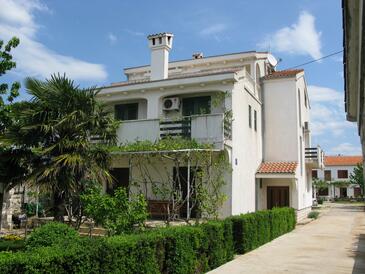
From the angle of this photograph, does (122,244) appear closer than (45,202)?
Yes

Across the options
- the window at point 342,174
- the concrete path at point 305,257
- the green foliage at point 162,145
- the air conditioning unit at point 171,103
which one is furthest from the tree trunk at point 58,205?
the window at point 342,174

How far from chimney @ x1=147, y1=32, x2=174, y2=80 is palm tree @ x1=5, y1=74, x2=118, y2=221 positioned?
8298mm

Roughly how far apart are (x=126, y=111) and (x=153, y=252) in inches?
563

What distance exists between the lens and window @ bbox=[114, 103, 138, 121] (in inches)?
825

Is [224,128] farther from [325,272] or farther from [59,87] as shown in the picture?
[325,272]

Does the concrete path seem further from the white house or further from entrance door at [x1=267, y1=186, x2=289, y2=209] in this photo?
entrance door at [x1=267, y1=186, x2=289, y2=209]

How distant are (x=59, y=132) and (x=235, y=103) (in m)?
8.30

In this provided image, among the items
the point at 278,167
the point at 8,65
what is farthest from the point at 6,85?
the point at 278,167

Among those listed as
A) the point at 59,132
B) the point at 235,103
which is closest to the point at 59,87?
the point at 59,132

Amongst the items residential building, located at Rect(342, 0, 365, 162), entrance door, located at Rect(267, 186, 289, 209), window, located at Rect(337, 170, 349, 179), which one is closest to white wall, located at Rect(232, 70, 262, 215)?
entrance door, located at Rect(267, 186, 289, 209)

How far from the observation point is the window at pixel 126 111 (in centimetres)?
2095

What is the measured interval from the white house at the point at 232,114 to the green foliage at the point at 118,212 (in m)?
7.01

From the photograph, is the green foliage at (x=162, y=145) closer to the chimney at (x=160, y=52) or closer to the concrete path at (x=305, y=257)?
the concrete path at (x=305, y=257)

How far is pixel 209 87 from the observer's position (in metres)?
18.1
